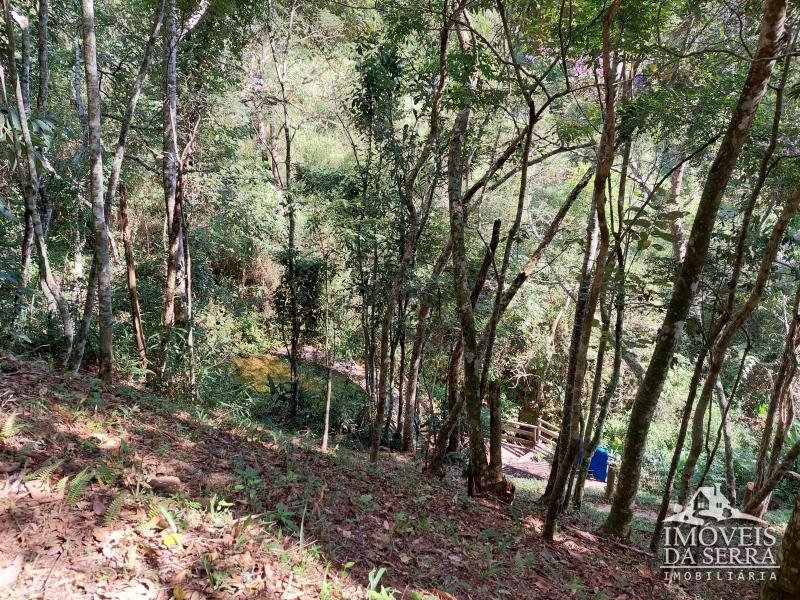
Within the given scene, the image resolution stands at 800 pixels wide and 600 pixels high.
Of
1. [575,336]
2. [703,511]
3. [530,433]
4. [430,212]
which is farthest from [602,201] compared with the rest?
[530,433]

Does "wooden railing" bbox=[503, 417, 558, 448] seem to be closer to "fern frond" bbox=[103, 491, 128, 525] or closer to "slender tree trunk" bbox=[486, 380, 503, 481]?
"slender tree trunk" bbox=[486, 380, 503, 481]

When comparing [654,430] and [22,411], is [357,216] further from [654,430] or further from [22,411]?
[654,430]

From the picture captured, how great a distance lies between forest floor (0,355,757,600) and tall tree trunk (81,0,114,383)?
1.92 feet

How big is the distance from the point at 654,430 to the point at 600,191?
615 inches

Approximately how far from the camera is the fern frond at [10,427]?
2881 mm

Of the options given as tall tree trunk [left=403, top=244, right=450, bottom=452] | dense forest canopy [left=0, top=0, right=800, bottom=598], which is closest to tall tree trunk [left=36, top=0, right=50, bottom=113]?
dense forest canopy [left=0, top=0, right=800, bottom=598]

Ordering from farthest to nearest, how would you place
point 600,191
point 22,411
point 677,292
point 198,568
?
point 677,292 < point 600,191 < point 22,411 < point 198,568

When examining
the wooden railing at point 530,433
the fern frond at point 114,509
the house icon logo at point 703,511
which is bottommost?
the wooden railing at point 530,433

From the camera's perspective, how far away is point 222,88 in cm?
806

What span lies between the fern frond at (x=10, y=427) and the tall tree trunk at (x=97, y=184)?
2054 millimetres

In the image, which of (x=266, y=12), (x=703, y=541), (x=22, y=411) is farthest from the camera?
(x=266, y=12)

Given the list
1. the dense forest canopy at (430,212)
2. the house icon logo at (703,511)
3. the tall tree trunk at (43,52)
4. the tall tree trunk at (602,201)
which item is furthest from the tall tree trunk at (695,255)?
the tall tree trunk at (43,52)

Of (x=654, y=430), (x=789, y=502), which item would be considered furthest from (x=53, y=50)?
(x=789, y=502)

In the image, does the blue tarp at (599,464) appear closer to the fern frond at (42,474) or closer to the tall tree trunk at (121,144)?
the tall tree trunk at (121,144)
